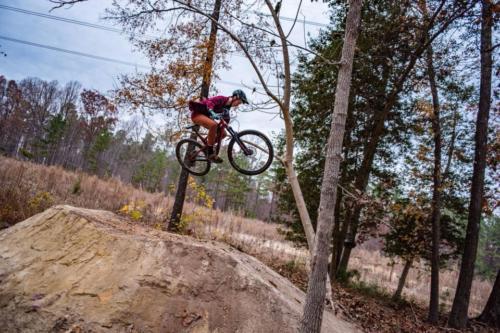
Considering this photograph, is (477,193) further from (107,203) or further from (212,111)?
(107,203)

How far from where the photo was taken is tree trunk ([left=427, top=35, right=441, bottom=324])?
8.46m

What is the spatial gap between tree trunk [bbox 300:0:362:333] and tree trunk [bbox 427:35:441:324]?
19.4 ft

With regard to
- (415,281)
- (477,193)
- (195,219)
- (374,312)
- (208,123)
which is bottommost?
(415,281)

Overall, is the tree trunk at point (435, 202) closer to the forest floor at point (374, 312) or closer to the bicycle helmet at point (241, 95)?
the forest floor at point (374, 312)

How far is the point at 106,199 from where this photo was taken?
35.6ft

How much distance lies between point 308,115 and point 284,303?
683 cm

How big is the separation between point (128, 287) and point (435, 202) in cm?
856

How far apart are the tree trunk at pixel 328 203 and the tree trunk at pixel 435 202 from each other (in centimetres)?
592

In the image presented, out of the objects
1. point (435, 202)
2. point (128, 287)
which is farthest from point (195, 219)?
point (435, 202)

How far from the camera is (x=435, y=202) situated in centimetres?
865

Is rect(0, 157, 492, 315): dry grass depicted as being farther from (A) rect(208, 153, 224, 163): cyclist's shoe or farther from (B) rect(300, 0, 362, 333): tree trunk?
(B) rect(300, 0, 362, 333): tree trunk

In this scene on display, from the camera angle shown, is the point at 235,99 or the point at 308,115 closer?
the point at 235,99

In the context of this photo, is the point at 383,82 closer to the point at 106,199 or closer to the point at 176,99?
the point at 176,99

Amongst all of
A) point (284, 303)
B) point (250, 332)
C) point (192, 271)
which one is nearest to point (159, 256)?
point (192, 271)
